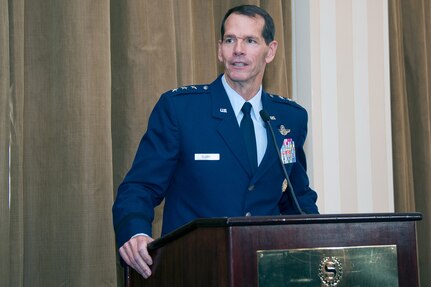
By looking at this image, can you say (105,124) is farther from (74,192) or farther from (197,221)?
(197,221)

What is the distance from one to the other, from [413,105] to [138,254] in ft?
8.76

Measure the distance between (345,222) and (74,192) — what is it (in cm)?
137

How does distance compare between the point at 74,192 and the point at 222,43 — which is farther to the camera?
the point at 74,192

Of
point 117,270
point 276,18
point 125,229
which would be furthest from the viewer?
point 276,18

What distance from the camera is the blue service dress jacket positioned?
6.96 ft

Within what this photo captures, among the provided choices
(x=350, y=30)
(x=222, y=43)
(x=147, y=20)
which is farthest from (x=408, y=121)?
(x=222, y=43)

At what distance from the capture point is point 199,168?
2145 mm

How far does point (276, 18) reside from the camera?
137 inches

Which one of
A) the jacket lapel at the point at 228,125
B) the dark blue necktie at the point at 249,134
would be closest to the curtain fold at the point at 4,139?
the jacket lapel at the point at 228,125

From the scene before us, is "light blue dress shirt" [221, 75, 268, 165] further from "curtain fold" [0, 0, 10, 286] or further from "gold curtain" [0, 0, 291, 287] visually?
"curtain fold" [0, 0, 10, 286]

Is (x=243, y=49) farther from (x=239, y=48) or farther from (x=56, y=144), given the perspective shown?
(x=56, y=144)

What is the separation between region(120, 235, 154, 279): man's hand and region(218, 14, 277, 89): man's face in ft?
2.16

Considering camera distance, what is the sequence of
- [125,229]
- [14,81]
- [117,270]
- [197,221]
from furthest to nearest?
[117,270], [14,81], [125,229], [197,221]

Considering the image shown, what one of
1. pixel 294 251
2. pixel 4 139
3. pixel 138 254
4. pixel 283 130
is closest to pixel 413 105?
pixel 283 130
